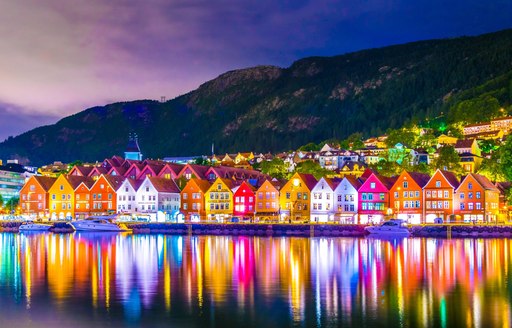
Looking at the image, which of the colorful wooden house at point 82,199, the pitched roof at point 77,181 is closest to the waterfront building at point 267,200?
the colorful wooden house at point 82,199

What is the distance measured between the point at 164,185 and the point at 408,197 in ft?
132

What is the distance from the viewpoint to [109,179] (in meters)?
117

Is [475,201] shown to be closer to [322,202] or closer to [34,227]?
[322,202]

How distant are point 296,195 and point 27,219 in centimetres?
4667

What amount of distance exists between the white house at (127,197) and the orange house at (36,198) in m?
15.3

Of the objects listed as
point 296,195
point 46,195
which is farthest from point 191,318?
point 46,195

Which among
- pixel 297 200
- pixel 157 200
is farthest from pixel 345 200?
pixel 157 200

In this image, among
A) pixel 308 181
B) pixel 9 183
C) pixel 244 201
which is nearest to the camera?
pixel 308 181

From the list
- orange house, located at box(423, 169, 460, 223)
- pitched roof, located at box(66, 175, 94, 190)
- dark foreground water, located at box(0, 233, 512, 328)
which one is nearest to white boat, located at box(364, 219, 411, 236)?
orange house, located at box(423, 169, 460, 223)

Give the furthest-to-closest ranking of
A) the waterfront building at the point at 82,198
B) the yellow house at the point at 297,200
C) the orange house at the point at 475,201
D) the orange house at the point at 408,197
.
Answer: the waterfront building at the point at 82,198, the yellow house at the point at 297,200, the orange house at the point at 408,197, the orange house at the point at 475,201

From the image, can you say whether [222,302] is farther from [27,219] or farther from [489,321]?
[27,219]

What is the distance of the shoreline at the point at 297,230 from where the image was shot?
8300cm

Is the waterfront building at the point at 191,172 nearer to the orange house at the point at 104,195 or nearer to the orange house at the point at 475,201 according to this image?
the orange house at the point at 104,195

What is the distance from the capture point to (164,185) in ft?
376
